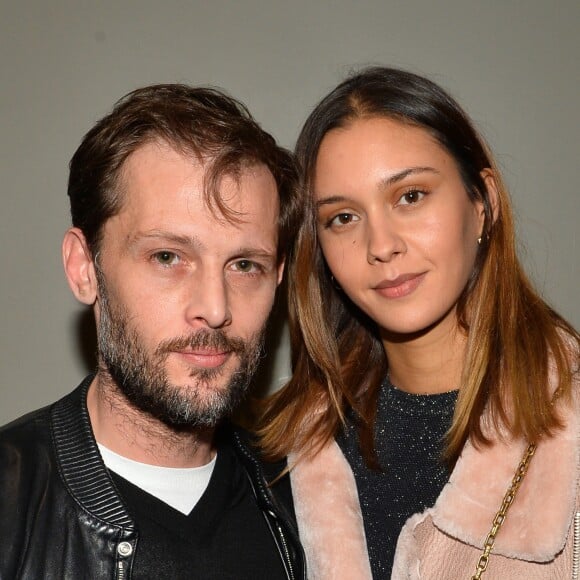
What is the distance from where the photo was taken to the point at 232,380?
7.34 feet

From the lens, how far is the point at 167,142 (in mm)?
2209

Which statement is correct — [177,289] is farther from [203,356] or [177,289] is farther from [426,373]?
[426,373]

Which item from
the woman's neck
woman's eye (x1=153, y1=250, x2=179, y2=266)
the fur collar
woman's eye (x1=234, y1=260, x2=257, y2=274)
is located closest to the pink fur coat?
the fur collar

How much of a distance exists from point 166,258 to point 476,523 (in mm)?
1042

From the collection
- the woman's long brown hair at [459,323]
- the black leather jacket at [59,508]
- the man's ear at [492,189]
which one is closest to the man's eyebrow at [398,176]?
the woman's long brown hair at [459,323]

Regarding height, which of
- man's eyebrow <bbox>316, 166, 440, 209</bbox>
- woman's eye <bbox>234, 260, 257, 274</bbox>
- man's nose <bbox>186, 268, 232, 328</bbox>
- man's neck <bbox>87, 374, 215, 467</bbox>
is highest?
man's eyebrow <bbox>316, 166, 440, 209</bbox>

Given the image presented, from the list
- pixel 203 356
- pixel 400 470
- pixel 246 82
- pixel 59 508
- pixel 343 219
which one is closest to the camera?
pixel 59 508

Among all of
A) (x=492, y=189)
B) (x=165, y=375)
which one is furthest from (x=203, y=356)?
(x=492, y=189)

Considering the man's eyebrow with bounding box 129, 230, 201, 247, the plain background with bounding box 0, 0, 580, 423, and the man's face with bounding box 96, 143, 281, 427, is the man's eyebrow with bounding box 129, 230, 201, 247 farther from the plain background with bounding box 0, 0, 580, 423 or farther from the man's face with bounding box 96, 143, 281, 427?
the plain background with bounding box 0, 0, 580, 423

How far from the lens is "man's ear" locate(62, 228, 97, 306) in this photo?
2.31 meters

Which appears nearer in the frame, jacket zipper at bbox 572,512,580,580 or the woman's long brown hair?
jacket zipper at bbox 572,512,580,580

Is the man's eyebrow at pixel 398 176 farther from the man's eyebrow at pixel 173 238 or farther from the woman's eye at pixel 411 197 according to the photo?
the man's eyebrow at pixel 173 238

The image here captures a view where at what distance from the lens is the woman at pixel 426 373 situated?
2.25m

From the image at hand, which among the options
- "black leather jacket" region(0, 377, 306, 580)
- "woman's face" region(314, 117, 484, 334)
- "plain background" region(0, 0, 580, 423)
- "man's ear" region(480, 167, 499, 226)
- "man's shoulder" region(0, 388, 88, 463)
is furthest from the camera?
"plain background" region(0, 0, 580, 423)
